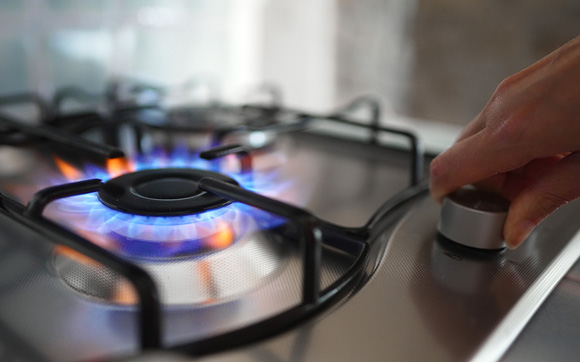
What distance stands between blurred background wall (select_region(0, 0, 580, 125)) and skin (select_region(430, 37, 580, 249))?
1.83ft

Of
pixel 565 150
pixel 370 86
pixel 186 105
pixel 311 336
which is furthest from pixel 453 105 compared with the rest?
pixel 311 336

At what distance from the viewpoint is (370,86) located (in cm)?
111

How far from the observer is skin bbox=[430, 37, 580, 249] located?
37 centimetres

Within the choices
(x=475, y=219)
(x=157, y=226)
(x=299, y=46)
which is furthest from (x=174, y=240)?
(x=299, y=46)

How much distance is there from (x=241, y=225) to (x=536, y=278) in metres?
0.25

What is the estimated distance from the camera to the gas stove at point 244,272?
1.03 feet

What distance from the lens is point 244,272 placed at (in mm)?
401

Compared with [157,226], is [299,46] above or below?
above

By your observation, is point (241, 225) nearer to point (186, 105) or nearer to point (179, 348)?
point (179, 348)

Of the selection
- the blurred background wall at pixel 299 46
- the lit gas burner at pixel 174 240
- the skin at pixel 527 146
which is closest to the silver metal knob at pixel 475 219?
the skin at pixel 527 146

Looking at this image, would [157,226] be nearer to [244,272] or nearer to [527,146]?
[244,272]

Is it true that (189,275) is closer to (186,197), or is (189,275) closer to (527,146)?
(186,197)

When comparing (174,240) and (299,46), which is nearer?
(174,240)

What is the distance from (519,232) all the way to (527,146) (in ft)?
0.24
